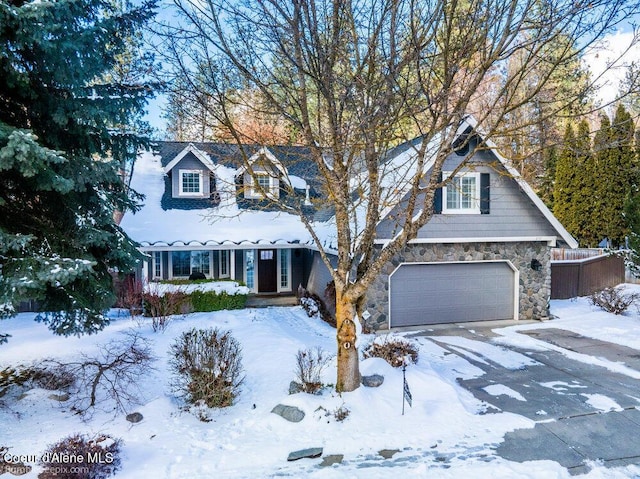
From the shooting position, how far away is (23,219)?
6395 millimetres

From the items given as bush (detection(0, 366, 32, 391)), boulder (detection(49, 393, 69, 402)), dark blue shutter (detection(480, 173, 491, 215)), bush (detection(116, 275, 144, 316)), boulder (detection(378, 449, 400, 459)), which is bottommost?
boulder (detection(378, 449, 400, 459))

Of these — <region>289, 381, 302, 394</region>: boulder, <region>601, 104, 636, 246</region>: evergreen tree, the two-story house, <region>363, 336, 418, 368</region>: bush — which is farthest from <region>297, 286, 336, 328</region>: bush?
<region>601, 104, 636, 246</region>: evergreen tree

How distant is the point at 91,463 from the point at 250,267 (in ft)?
37.9

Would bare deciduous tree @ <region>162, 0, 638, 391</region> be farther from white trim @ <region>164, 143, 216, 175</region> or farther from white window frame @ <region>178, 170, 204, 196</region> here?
white window frame @ <region>178, 170, 204, 196</region>

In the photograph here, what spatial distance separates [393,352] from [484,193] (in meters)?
6.39

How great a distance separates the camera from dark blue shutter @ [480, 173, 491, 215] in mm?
12195

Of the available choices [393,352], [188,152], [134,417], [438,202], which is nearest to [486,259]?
[438,202]

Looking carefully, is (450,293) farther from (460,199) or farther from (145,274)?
(145,274)

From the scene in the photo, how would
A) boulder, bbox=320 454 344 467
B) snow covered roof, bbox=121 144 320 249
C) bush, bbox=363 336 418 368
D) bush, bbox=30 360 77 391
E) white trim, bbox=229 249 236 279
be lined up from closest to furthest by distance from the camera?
boulder, bbox=320 454 344 467
bush, bbox=30 360 77 391
bush, bbox=363 336 418 368
snow covered roof, bbox=121 144 320 249
white trim, bbox=229 249 236 279

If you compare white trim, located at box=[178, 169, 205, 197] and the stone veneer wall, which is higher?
white trim, located at box=[178, 169, 205, 197]

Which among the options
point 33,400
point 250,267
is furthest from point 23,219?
point 250,267

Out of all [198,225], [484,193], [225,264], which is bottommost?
[225,264]

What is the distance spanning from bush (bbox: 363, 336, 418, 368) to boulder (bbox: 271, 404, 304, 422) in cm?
236

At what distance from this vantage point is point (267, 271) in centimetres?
1648
